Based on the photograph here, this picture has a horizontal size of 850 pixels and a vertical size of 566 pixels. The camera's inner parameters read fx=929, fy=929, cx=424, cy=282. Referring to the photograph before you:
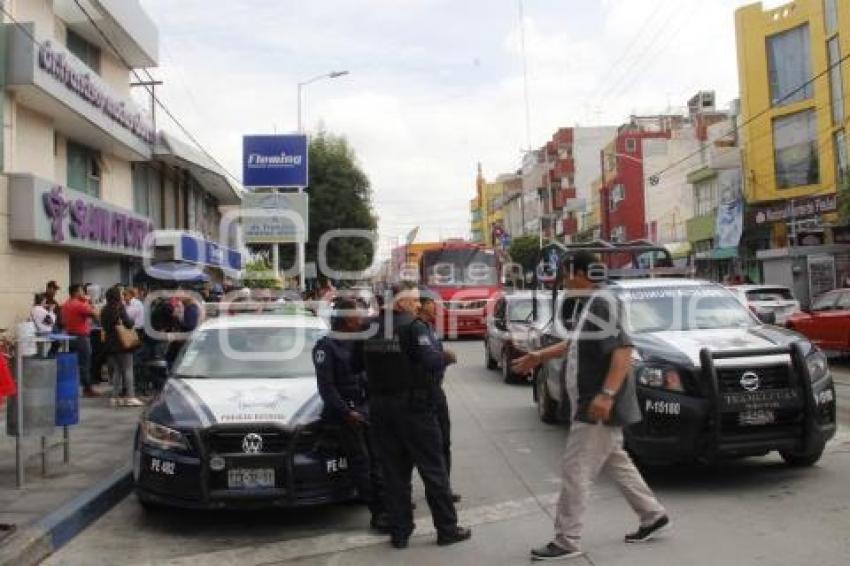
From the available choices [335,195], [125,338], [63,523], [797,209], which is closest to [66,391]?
[63,523]

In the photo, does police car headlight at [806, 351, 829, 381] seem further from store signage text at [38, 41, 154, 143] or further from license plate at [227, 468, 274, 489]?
store signage text at [38, 41, 154, 143]

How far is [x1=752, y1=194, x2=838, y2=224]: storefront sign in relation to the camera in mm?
30078

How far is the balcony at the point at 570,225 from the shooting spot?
3077 inches

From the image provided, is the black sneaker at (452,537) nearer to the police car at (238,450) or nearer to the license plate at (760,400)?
the police car at (238,450)

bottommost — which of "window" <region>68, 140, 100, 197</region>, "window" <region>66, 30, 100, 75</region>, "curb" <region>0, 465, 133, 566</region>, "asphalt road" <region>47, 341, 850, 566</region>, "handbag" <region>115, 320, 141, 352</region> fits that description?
"asphalt road" <region>47, 341, 850, 566</region>

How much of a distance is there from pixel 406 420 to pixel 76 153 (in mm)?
19097

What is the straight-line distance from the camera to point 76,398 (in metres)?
8.52

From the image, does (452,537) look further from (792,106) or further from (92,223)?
(792,106)

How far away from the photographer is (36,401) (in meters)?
7.94

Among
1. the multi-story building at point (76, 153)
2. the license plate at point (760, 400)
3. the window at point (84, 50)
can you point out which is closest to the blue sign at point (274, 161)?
the multi-story building at point (76, 153)

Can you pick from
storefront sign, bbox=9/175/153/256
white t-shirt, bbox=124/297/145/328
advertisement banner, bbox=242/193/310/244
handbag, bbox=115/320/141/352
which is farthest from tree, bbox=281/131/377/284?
handbag, bbox=115/320/141/352

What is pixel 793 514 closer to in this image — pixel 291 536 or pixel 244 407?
pixel 291 536

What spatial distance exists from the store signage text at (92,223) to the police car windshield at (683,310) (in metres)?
13.0

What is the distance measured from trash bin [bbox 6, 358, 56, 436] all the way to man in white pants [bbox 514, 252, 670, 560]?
13.9 ft
